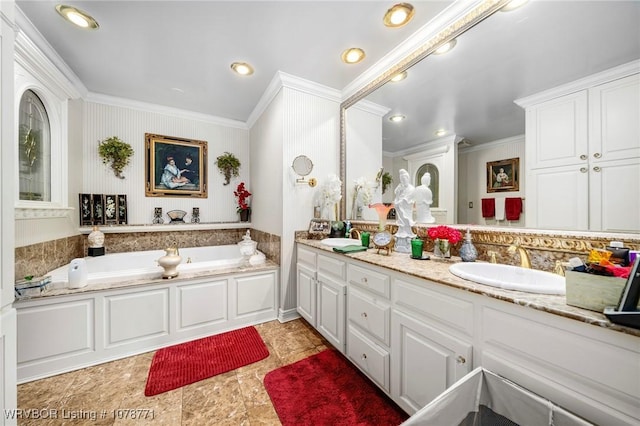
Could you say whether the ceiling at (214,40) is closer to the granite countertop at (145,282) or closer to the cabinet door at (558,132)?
the cabinet door at (558,132)

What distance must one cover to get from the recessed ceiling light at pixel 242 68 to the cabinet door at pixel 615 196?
A: 8.48ft

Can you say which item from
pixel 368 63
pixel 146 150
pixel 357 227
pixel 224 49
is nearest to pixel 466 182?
pixel 357 227

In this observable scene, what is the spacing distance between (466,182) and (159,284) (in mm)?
2591

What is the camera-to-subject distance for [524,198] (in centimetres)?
126

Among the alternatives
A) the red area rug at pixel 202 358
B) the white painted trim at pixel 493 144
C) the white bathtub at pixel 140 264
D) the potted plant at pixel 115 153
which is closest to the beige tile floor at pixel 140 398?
the red area rug at pixel 202 358

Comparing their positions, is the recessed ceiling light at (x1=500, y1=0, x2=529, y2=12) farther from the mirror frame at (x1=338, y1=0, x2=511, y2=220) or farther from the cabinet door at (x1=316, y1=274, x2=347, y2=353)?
the cabinet door at (x1=316, y1=274, x2=347, y2=353)

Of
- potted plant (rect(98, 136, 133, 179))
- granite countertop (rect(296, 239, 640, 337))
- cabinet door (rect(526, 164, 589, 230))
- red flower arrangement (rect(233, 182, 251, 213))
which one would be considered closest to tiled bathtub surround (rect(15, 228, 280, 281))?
red flower arrangement (rect(233, 182, 251, 213))

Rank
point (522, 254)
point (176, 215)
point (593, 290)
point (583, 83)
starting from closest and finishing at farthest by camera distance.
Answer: point (593, 290) → point (583, 83) → point (522, 254) → point (176, 215)

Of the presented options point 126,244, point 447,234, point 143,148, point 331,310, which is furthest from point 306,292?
point 143,148

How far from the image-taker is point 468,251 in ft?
4.51

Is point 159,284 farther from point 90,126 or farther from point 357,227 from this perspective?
point 90,126

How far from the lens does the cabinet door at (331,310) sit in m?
1.71

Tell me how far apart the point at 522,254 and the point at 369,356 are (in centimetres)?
106

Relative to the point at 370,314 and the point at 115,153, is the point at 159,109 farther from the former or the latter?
the point at 370,314
